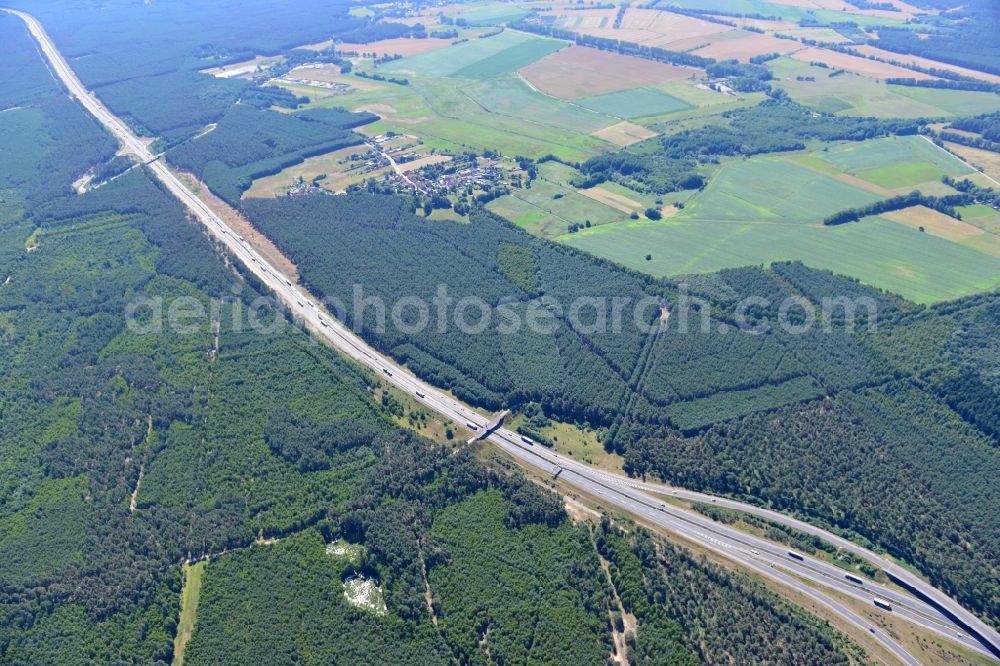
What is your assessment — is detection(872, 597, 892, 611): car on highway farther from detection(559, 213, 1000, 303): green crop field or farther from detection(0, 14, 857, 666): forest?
detection(559, 213, 1000, 303): green crop field

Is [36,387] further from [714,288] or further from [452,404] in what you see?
[714,288]

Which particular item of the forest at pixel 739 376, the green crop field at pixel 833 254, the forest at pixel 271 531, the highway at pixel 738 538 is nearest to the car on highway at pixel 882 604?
the highway at pixel 738 538

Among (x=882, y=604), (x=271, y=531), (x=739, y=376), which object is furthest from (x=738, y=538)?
(x=271, y=531)

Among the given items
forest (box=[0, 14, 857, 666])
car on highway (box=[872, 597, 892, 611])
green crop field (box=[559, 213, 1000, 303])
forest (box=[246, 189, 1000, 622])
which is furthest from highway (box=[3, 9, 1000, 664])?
green crop field (box=[559, 213, 1000, 303])

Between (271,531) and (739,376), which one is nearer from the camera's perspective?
(271,531)

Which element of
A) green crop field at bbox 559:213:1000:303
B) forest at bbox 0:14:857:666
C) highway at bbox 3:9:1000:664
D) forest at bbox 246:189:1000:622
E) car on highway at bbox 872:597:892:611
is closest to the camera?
forest at bbox 0:14:857:666

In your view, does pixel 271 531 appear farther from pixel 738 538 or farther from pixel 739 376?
pixel 739 376
